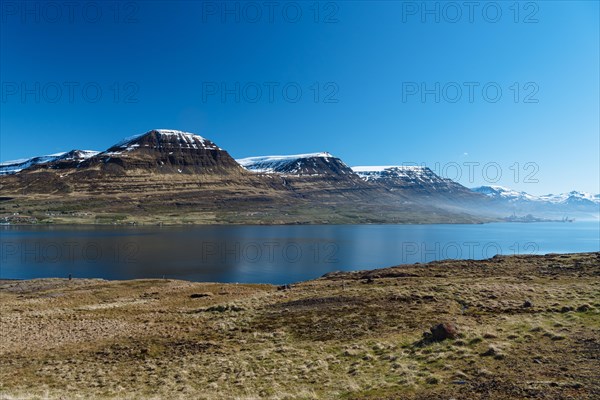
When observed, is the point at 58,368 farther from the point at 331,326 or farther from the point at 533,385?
the point at 533,385

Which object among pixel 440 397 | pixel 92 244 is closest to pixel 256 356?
pixel 440 397

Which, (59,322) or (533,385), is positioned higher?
(533,385)

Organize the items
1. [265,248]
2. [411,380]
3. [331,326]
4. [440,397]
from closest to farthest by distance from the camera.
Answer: [440,397] → [411,380] → [331,326] → [265,248]

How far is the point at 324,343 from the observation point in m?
22.5

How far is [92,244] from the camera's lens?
117 meters

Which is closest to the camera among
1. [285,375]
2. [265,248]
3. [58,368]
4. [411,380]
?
[411,380]

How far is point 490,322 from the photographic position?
2283 centimetres

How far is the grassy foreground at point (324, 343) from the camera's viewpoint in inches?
622

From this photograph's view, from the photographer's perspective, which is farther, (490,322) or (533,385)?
(490,322)

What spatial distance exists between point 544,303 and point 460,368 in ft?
46.3

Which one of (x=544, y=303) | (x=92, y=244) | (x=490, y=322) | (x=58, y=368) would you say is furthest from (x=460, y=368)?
(x=92, y=244)

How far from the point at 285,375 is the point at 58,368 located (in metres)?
12.5

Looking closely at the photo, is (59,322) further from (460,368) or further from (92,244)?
(92,244)

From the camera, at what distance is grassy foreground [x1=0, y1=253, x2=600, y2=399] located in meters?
15.8
